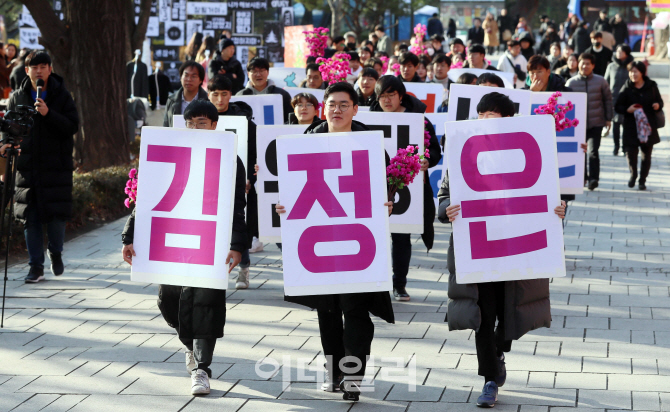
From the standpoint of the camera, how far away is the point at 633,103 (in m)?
13.3

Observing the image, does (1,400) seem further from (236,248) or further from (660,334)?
(660,334)

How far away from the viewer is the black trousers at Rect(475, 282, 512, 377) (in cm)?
493

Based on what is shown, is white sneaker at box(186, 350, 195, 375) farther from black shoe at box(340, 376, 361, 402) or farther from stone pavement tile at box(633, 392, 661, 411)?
stone pavement tile at box(633, 392, 661, 411)

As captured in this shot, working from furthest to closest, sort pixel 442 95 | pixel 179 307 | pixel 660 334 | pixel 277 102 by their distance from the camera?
1. pixel 442 95
2. pixel 277 102
3. pixel 660 334
4. pixel 179 307

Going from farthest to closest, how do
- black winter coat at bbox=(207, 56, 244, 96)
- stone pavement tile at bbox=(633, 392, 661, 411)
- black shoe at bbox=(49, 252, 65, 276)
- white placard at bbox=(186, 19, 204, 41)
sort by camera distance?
white placard at bbox=(186, 19, 204, 41) → black winter coat at bbox=(207, 56, 244, 96) → black shoe at bbox=(49, 252, 65, 276) → stone pavement tile at bbox=(633, 392, 661, 411)

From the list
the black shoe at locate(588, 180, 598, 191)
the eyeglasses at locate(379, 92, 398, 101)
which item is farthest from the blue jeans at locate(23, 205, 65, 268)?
the black shoe at locate(588, 180, 598, 191)

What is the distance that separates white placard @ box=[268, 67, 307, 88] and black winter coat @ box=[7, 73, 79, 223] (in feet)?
14.9

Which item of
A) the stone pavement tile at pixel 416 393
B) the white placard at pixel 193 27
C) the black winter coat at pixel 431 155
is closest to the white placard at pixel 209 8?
the white placard at pixel 193 27

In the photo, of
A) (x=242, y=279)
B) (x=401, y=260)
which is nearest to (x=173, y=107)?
(x=242, y=279)

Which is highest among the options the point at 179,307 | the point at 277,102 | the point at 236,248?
the point at 277,102

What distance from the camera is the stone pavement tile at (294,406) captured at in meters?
4.90

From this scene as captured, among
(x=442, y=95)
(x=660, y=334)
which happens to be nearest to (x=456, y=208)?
(x=660, y=334)

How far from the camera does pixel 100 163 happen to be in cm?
1296

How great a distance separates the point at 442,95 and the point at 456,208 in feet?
17.9
